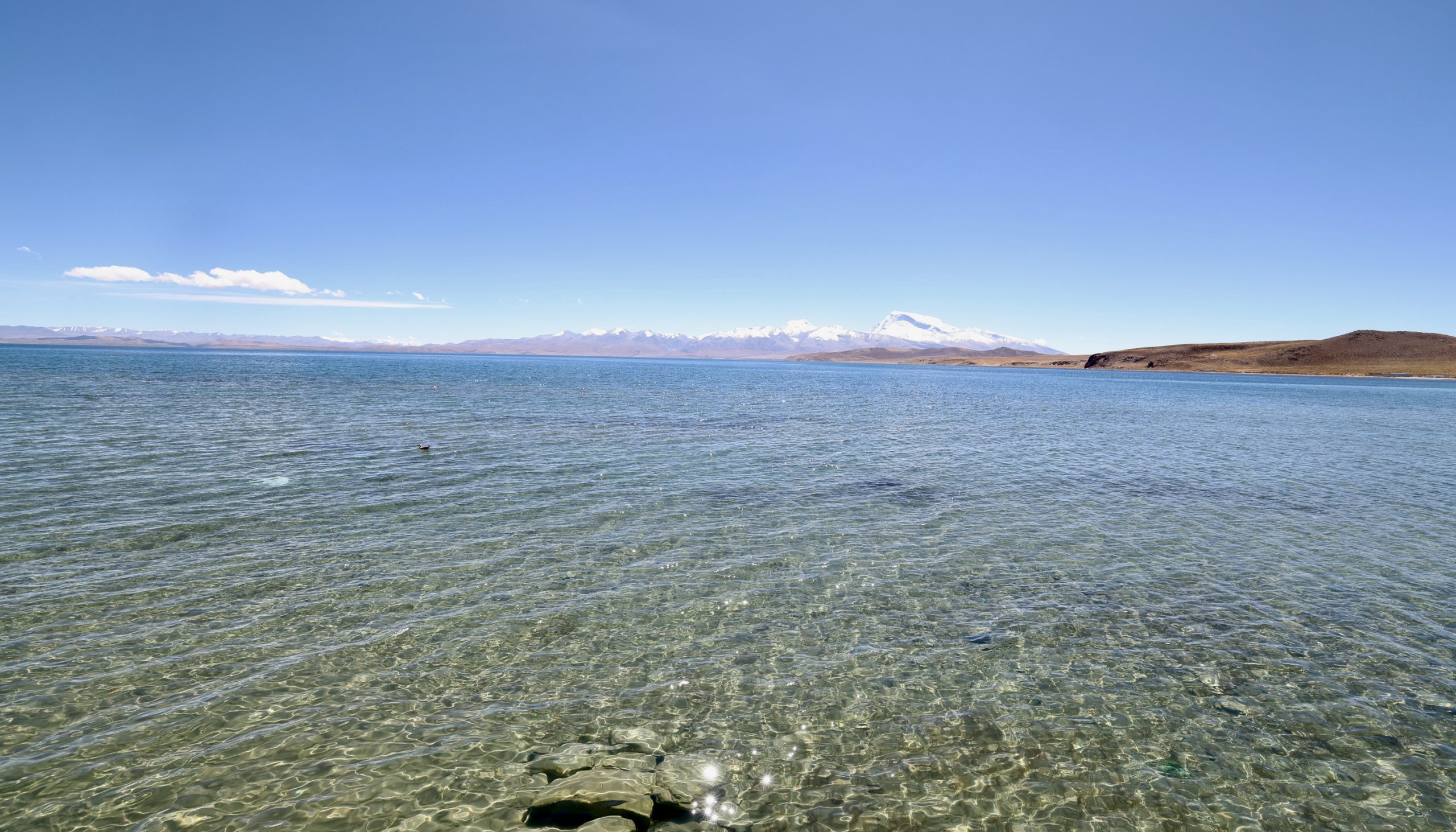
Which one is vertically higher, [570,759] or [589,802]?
[589,802]

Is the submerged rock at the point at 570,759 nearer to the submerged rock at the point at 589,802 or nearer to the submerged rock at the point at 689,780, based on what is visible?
the submerged rock at the point at 589,802

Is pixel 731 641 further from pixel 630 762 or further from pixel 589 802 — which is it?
pixel 589 802

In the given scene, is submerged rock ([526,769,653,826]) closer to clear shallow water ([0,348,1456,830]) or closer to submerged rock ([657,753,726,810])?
submerged rock ([657,753,726,810])

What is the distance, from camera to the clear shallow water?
7953 millimetres

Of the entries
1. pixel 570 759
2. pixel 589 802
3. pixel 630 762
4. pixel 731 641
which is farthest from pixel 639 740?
pixel 731 641

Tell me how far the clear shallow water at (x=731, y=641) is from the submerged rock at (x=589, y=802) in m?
0.58

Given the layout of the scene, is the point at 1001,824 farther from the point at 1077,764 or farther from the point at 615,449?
the point at 615,449

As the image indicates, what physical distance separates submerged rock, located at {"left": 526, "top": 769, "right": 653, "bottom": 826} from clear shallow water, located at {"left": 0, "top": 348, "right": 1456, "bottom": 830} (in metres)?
0.58

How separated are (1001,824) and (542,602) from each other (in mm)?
9074

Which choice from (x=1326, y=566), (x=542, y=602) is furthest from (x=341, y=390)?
(x=1326, y=566)

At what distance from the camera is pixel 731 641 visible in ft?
38.9

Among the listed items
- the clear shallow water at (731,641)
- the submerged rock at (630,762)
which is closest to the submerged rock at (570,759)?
the submerged rock at (630,762)

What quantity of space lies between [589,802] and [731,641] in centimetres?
482

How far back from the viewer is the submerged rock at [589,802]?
7285 millimetres
